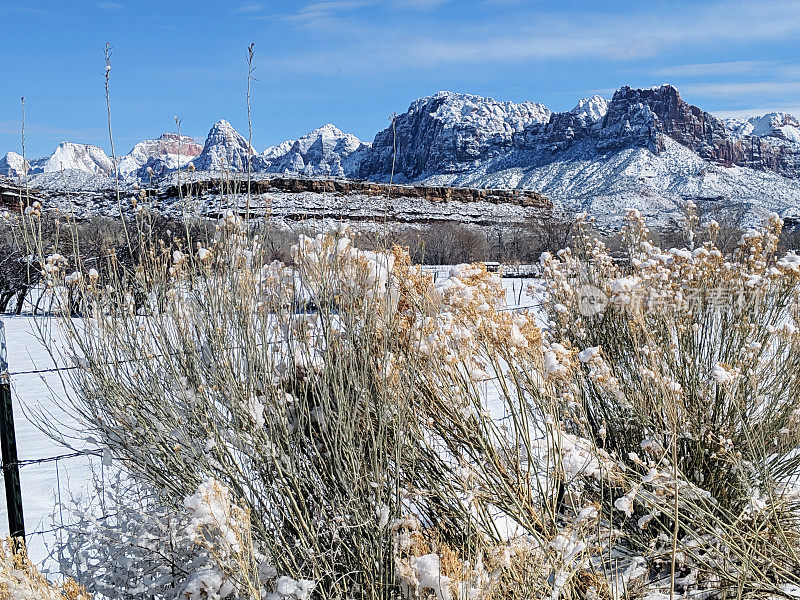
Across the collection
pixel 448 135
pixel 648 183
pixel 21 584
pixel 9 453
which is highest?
pixel 448 135

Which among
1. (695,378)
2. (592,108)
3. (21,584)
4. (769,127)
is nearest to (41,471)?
(21,584)

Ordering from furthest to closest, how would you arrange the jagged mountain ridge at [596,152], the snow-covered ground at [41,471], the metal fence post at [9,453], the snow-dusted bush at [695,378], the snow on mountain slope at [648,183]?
1. the jagged mountain ridge at [596,152]
2. the snow on mountain slope at [648,183]
3. the snow-covered ground at [41,471]
4. the snow-dusted bush at [695,378]
5. the metal fence post at [9,453]

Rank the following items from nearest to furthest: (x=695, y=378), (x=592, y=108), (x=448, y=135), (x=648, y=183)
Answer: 1. (x=695, y=378)
2. (x=648, y=183)
3. (x=592, y=108)
4. (x=448, y=135)

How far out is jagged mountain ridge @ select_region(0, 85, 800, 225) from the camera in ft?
236

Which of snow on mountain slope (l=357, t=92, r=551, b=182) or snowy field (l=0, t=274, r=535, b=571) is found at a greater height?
snow on mountain slope (l=357, t=92, r=551, b=182)

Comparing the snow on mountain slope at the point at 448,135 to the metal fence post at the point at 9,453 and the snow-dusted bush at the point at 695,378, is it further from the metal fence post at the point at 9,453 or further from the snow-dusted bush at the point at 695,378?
the metal fence post at the point at 9,453

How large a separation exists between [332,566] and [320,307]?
959 mm

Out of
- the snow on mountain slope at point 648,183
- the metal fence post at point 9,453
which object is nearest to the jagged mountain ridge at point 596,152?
the snow on mountain slope at point 648,183

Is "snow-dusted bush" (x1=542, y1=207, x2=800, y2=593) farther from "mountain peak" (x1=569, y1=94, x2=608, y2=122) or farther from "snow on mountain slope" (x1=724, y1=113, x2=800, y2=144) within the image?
"snow on mountain slope" (x1=724, y1=113, x2=800, y2=144)

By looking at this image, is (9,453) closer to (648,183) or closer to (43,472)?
(43,472)

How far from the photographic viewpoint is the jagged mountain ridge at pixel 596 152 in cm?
7200

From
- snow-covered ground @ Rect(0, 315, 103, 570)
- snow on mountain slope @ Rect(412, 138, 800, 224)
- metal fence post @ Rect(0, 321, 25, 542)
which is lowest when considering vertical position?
snow-covered ground @ Rect(0, 315, 103, 570)

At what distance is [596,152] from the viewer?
94938mm

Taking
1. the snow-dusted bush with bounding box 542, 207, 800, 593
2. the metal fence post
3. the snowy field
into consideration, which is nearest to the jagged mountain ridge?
the snowy field
